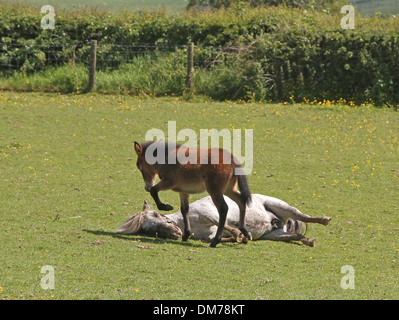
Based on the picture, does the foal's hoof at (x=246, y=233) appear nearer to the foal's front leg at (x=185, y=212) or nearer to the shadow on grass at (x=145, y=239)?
the shadow on grass at (x=145, y=239)

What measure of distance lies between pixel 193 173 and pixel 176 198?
11.2 feet

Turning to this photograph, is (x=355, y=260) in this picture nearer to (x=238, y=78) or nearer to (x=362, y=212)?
(x=362, y=212)

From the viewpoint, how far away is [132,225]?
9438 mm

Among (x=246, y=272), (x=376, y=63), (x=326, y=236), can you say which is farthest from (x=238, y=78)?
(x=246, y=272)

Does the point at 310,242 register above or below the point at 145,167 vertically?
below

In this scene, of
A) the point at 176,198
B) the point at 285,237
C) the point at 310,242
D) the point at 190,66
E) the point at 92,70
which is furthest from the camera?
the point at 190,66

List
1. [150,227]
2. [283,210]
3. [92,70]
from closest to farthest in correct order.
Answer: [150,227]
[283,210]
[92,70]

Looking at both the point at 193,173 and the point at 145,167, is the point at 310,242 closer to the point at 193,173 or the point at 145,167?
the point at 193,173

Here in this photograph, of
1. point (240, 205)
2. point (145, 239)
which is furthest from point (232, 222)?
point (145, 239)

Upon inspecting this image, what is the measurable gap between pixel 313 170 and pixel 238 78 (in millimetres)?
8727

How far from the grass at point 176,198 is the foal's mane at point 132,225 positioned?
8.5 inches

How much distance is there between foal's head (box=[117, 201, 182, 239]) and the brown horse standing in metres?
0.30

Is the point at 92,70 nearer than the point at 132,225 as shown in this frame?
No

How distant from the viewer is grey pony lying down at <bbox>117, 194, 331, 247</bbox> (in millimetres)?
9469
